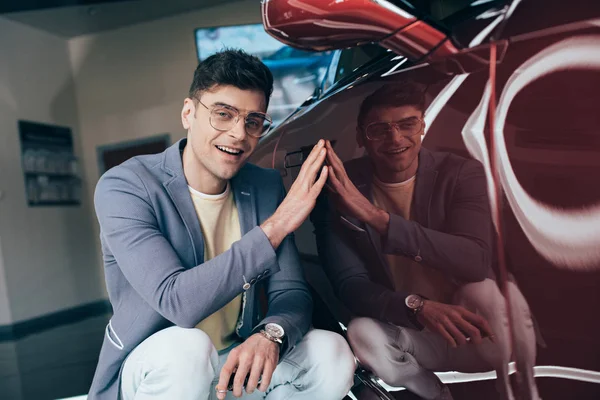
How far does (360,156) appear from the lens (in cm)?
107

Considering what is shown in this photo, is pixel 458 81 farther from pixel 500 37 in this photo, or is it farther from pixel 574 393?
pixel 574 393

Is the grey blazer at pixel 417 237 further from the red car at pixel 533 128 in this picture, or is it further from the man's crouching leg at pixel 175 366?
the man's crouching leg at pixel 175 366

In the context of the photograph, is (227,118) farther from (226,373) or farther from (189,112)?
(226,373)

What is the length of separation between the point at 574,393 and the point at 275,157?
821mm

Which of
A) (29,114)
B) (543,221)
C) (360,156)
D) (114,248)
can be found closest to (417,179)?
(360,156)

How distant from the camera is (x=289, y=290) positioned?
4.16 ft

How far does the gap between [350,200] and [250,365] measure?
0.40 metres

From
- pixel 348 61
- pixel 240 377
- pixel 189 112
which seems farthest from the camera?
pixel 348 61

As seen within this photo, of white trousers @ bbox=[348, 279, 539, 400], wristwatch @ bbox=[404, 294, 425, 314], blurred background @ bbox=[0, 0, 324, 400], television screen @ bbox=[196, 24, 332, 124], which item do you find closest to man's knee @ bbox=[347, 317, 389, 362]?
white trousers @ bbox=[348, 279, 539, 400]

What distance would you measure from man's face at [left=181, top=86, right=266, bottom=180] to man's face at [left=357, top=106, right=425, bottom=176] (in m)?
0.29

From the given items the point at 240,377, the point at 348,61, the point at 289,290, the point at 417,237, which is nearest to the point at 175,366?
the point at 240,377

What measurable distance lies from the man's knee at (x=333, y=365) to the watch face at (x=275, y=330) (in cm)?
12

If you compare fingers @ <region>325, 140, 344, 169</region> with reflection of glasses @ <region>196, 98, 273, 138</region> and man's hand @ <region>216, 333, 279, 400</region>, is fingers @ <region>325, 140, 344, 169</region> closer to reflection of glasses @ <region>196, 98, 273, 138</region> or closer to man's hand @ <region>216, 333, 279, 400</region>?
reflection of glasses @ <region>196, 98, 273, 138</region>

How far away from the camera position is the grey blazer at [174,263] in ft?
3.59
